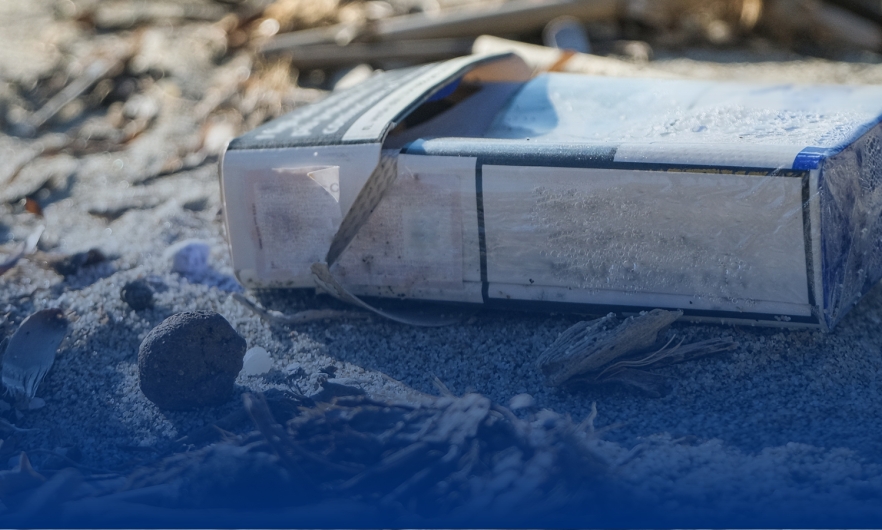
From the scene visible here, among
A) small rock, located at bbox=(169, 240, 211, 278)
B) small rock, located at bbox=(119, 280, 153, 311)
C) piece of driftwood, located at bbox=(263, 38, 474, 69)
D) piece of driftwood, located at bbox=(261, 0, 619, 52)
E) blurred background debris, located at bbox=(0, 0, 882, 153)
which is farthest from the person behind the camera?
piece of driftwood, located at bbox=(261, 0, 619, 52)

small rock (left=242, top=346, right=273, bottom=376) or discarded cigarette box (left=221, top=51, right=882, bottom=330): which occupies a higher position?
discarded cigarette box (left=221, top=51, right=882, bottom=330)

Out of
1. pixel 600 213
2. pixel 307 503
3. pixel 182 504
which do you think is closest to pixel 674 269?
pixel 600 213

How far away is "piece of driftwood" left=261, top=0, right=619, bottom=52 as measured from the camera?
15.0 feet

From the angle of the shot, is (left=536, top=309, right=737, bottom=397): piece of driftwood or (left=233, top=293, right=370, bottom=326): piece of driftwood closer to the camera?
(left=536, top=309, right=737, bottom=397): piece of driftwood

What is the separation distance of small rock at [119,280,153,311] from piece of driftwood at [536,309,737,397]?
3.53 feet

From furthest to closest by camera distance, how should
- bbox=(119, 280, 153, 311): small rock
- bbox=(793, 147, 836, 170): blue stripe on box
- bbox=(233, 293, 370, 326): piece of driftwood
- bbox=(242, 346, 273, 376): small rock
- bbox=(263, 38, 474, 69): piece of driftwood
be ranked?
1. bbox=(263, 38, 474, 69): piece of driftwood
2. bbox=(119, 280, 153, 311): small rock
3. bbox=(233, 293, 370, 326): piece of driftwood
4. bbox=(242, 346, 273, 376): small rock
5. bbox=(793, 147, 836, 170): blue stripe on box

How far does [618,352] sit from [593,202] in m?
0.34

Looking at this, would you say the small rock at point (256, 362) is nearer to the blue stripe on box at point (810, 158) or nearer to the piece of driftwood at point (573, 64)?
the blue stripe on box at point (810, 158)

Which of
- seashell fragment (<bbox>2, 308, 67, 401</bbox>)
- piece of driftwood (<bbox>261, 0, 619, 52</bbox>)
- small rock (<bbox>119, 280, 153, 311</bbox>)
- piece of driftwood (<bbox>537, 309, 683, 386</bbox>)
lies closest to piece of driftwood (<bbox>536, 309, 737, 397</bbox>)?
piece of driftwood (<bbox>537, 309, 683, 386</bbox>)

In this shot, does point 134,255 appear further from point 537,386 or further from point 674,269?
point 674,269

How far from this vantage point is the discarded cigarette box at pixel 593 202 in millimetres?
1887

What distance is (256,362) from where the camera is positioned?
2111mm

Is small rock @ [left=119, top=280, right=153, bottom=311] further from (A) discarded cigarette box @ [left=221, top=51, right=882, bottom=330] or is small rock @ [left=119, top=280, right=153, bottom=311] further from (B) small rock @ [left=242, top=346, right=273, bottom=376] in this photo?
(B) small rock @ [left=242, top=346, right=273, bottom=376]

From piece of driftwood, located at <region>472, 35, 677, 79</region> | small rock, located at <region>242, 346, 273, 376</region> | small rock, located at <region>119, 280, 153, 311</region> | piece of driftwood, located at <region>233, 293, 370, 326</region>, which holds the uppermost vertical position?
piece of driftwood, located at <region>472, 35, 677, 79</region>
